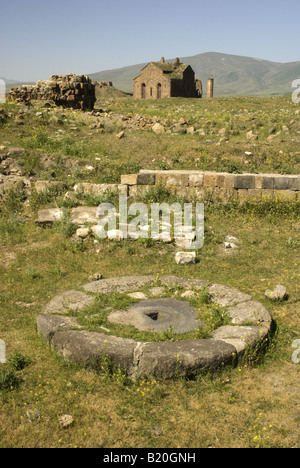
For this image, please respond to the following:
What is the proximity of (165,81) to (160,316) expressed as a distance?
4650cm

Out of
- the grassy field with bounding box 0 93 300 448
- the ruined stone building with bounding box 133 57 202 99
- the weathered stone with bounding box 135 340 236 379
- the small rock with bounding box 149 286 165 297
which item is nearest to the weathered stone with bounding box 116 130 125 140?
the grassy field with bounding box 0 93 300 448

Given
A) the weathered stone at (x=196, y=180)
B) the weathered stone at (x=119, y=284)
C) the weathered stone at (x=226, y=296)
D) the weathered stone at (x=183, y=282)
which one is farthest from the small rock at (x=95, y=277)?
the weathered stone at (x=196, y=180)

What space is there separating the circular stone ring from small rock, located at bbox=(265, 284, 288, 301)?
0.56 metres

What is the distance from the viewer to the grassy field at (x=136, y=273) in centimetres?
398

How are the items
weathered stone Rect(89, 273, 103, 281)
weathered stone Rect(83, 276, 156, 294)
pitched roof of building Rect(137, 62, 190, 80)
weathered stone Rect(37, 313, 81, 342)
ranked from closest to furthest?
weathered stone Rect(37, 313, 81, 342) < weathered stone Rect(83, 276, 156, 294) < weathered stone Rect(89, 273, 103, 281) < pitched roof of building Rect(137, 62, 190, 80)

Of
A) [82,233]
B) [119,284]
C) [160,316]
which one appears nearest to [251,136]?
[82,233]

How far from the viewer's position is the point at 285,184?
10.3 metres

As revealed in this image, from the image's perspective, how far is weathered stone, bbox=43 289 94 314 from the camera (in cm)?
580

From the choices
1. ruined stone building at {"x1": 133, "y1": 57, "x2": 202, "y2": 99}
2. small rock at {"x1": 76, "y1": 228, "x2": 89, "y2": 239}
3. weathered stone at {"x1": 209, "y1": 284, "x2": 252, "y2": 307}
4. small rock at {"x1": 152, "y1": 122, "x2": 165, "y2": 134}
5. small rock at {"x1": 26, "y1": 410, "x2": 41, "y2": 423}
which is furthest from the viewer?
ruined stone building at {"x1": 133, "y1": 57, "x2": 202, "y2": 99}

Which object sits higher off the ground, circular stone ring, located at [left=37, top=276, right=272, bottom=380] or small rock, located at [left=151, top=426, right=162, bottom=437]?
circular stone ring, located at [left=37, top=276, right=272, bottom=380]

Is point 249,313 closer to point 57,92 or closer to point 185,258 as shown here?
point 185,258

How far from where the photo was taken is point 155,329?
17.6 feet

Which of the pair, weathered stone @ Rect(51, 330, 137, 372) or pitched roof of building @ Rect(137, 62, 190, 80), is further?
pitched roof of building @ Rect(137, 62, 190, 80)

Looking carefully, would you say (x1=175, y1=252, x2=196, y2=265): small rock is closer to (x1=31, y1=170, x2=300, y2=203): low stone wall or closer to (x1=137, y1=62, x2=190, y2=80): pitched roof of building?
(x1=31, y1=170, x2=300, y2=203): low stone wall
